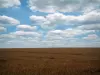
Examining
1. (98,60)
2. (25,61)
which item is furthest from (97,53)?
(25,61)

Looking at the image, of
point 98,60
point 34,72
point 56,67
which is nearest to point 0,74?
point 34,72

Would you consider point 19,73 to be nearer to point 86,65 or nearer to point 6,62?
point 6,62

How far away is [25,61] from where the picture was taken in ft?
21.4

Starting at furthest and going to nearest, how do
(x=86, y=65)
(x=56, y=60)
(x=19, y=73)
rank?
(x=56, y=60) < (x=86, y=65) < (x=19, y=73)

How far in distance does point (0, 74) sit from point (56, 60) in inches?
75.8

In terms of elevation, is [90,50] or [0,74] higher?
[90,50]

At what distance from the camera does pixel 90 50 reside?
6809 millimetres

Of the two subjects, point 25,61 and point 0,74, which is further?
point 25,61

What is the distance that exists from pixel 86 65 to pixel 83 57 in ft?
1.89

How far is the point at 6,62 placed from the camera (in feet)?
20.6

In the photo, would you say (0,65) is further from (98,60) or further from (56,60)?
(98,60)

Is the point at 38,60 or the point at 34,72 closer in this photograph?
the point at 34,72

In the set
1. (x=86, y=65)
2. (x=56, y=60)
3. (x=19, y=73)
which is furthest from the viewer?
(x=56, y=60)

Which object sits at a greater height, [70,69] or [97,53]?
[97,53]
